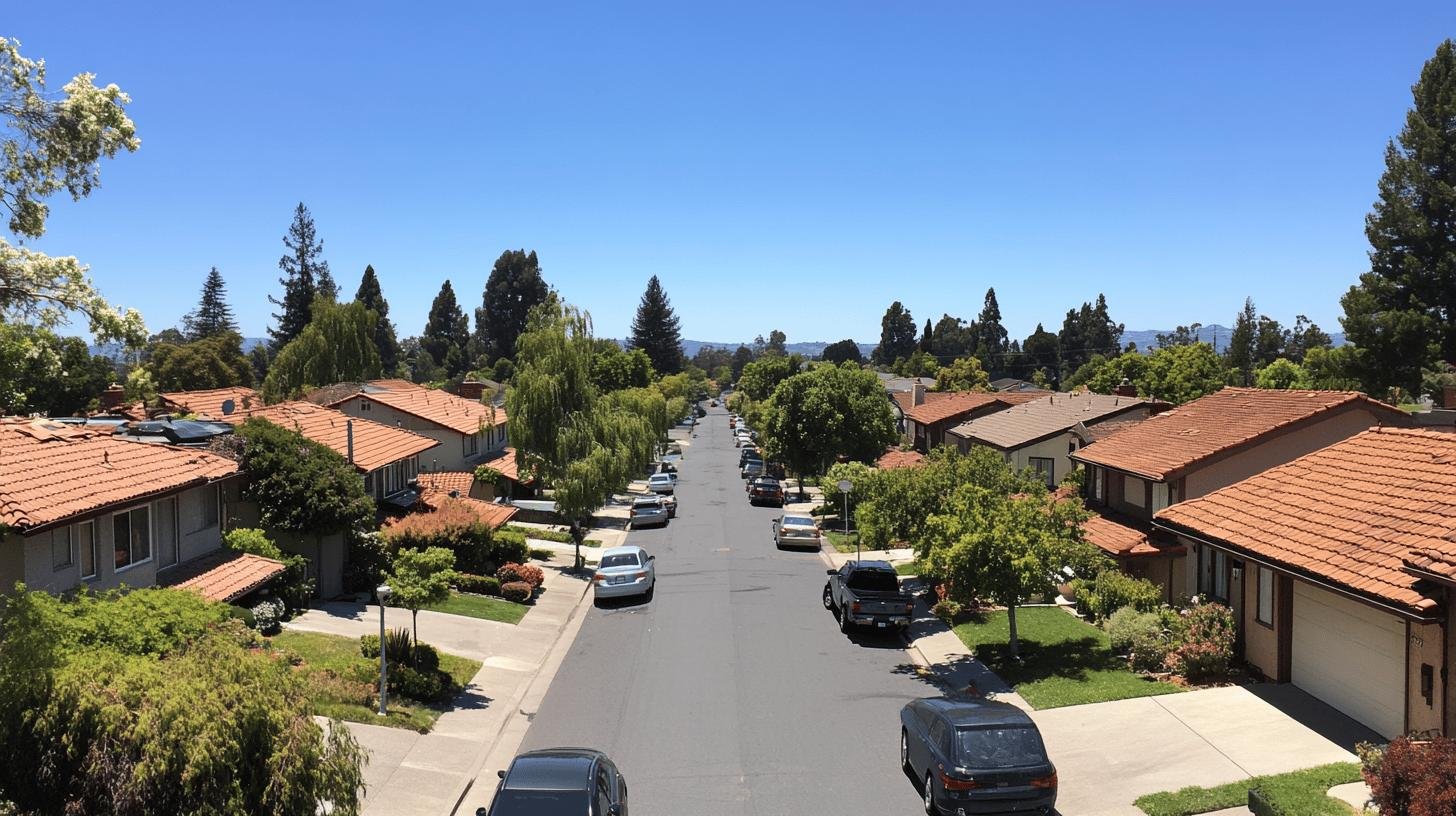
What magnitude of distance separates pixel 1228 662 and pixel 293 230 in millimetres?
94871

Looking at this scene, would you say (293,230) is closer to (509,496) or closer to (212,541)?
(509,496)

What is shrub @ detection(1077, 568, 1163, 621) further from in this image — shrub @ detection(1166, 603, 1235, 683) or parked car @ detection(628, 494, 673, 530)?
parked car @ detection(628, 494, 673, 530)

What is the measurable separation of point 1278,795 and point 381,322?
12875cm

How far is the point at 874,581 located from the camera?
86.6 feet

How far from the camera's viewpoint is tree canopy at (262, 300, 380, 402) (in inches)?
2724

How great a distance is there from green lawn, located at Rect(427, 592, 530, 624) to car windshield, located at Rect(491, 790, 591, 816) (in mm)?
15595

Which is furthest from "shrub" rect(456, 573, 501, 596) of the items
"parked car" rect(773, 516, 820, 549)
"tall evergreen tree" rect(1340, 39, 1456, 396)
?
"tall evergreen tree" rect(1340, 39, 1456, 396)

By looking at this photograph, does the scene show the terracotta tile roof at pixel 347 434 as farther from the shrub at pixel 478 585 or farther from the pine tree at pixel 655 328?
the pine tree at pixel 655 328

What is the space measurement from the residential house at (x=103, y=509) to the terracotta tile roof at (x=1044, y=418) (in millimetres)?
30025

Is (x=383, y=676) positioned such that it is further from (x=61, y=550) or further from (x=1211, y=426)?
(x=1211, y=426)

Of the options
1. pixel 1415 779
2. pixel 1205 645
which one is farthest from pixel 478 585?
pixel 1415 779

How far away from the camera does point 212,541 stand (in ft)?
76.5

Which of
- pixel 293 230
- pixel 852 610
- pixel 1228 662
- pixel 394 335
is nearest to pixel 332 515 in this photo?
pixel 852 610

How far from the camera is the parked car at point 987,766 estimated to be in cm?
1287
